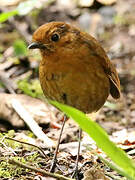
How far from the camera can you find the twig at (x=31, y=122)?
4.22 meters

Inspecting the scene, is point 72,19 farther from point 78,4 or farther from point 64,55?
point 64,55

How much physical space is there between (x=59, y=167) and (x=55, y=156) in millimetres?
105

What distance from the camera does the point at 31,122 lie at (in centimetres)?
448

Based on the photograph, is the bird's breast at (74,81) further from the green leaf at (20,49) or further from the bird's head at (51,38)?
the green leaf at (20,49)

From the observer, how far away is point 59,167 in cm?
364

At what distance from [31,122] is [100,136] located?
6.67 feet

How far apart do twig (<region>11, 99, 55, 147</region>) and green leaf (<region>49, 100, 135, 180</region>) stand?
64.3 inches

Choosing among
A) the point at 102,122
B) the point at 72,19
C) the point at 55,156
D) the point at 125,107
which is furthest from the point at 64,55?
the point at 72,19

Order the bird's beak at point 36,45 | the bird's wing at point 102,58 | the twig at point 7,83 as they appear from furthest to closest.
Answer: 1. the twig at point 7,83
2. the bird's wing at point 102,58
3. the bird's beak at point 36,45

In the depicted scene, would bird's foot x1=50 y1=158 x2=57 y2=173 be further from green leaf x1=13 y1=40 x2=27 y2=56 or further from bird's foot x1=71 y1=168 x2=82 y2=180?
green leaf x1=13 y1=40 x2=27 y2=56

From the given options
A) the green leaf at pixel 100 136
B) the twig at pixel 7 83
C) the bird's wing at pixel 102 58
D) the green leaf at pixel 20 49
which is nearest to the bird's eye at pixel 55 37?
the bird's wing at pixel 102 58

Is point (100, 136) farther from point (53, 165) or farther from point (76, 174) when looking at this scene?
point (53, 165)

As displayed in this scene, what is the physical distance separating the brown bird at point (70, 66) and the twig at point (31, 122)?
58 cm

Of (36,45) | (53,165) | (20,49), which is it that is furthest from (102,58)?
(20,49)
